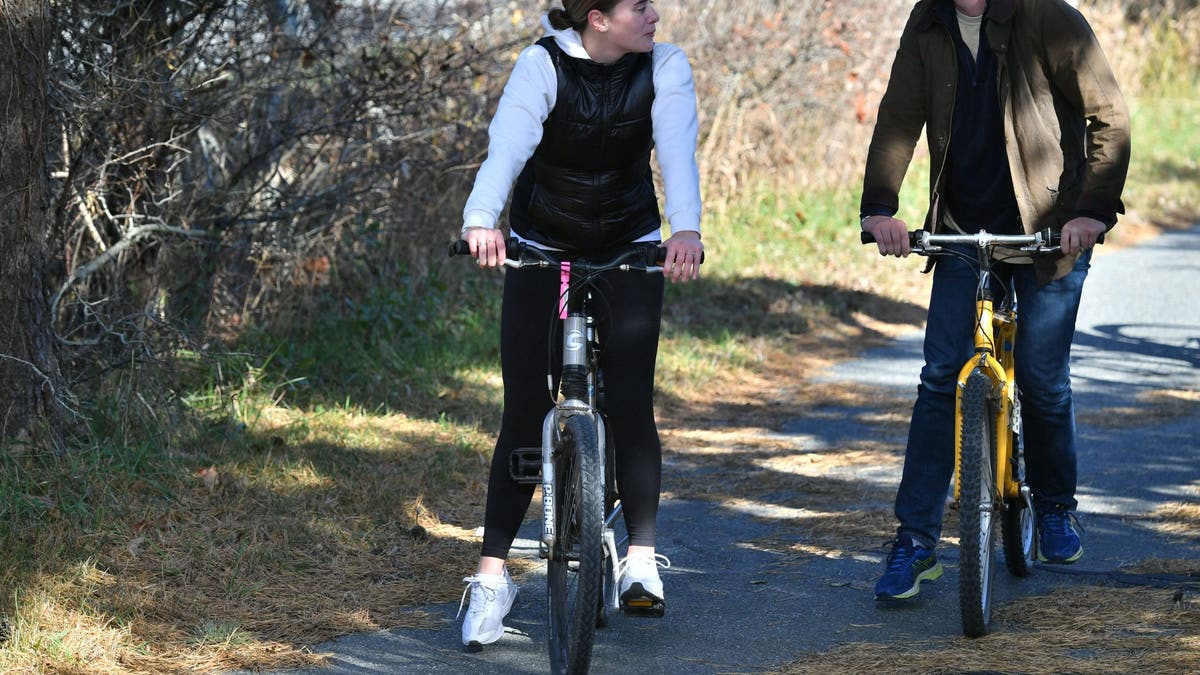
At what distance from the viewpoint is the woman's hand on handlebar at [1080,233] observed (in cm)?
443

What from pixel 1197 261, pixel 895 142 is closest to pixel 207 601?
pixel 895 142

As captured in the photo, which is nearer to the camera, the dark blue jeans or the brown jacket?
the brown jacket

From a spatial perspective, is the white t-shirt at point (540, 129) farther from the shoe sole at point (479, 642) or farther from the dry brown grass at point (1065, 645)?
the dry brown grass at point (1065, 645)

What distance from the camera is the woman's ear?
4.16 m

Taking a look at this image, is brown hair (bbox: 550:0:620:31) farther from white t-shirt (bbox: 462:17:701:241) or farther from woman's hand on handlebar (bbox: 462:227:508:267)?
woman's hand on handlebar (bbox: 462:227:508:267)

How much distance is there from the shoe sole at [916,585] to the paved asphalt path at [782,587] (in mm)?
38

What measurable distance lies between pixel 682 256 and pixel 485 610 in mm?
1257

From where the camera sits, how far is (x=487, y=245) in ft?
13.0

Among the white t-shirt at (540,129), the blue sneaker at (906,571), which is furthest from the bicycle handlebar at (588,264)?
the blue sneaker at (906,571)

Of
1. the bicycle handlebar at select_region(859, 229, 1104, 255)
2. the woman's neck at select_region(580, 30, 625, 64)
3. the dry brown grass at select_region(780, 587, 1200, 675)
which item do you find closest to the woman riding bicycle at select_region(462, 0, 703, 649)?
the woman's neck at select_region(580, 30, 625, 64)

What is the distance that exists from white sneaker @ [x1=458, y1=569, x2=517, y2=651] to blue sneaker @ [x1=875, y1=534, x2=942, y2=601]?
4.00ft

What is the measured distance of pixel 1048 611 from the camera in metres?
4.74

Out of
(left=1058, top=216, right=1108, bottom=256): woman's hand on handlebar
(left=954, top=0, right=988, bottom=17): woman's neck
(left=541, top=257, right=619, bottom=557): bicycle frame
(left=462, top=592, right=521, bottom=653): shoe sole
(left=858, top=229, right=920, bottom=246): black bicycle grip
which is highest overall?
(left=954, top=0, right=988, bottom=17): woman's neck

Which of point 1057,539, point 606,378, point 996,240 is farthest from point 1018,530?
point 606,378
